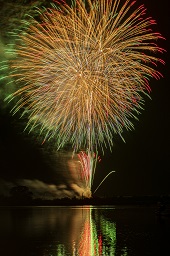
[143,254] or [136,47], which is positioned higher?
[136,47]

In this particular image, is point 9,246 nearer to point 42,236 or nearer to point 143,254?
point 42,236

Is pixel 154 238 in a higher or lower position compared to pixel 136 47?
A: lower

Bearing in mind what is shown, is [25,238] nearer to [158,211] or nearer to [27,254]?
[27,254]

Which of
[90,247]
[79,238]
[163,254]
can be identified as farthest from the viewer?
[79,238]

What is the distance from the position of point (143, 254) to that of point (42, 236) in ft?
34.1

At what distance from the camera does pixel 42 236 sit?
29.3 m

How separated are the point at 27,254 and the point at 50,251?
52.6 inches

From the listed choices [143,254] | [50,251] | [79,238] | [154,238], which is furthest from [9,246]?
[154,238]

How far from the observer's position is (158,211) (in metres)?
50.1

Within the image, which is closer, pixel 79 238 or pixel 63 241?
pixel 63 241

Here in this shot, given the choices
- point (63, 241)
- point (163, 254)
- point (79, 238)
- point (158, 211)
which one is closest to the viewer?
point (163, 254)

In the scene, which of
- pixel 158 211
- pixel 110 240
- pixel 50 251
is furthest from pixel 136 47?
pixel 158 211

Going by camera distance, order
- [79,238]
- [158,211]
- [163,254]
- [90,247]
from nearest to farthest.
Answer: [163,254]
[90,247]
[79,238]
[158,211]

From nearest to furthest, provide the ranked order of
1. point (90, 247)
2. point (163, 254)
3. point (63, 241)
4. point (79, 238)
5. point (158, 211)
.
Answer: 1. point (163, 254)
2. point (90, 247)
3. point (63, 241)
4. point (79, 238)
5. point (158, 211)
